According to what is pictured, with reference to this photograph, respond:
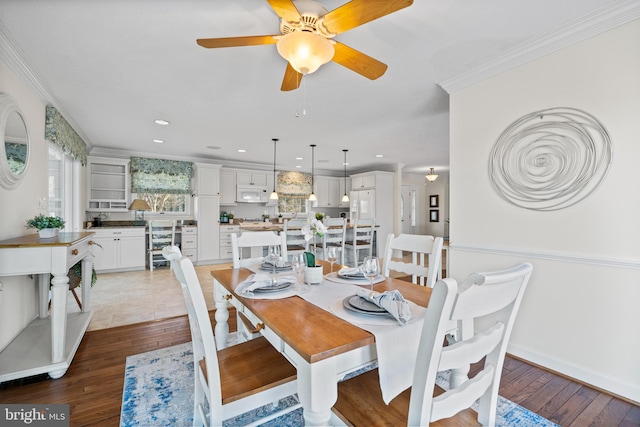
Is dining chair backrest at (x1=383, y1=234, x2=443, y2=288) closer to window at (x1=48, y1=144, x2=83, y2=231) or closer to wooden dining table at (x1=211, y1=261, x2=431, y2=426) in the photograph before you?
wooden dining table at (x1=211, y1=261, x2=431, y2=426)

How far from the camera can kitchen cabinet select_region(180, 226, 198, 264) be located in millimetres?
5789

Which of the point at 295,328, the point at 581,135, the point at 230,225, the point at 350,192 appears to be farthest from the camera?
the point at 350,192

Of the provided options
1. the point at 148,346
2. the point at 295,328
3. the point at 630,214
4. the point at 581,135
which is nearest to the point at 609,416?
the point at 630,214

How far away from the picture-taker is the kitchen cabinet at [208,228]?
5891mm

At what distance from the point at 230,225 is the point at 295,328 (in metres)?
5.57

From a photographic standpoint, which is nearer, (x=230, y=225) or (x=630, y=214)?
(x=630, y=214)

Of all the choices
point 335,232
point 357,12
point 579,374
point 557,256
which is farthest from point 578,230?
point 335,232

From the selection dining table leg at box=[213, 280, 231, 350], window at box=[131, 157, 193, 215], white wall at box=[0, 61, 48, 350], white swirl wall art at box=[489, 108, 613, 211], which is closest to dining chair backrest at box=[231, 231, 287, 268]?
dining table leg at box=[213, 280, 231, 350]

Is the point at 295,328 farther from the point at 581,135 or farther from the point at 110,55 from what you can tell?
the point at 110,55

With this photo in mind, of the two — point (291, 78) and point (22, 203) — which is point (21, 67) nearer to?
point (22, 203)

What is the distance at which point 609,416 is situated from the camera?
5.12 feet

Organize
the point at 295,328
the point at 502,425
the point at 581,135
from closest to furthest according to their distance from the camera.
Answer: the point at 295,328, the point at 502,425, the point at 581,135

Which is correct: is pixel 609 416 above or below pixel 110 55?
below

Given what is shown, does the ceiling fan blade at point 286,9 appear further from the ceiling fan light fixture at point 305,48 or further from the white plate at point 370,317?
the white plate at point 370,317
